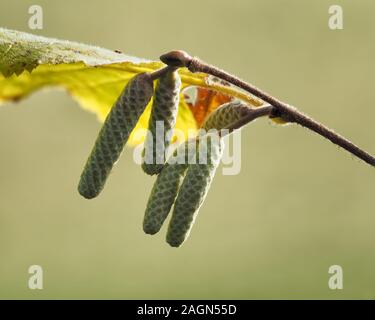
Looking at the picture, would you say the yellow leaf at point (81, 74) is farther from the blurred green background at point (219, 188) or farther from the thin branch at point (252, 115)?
the blurred green background at point (219, 188)

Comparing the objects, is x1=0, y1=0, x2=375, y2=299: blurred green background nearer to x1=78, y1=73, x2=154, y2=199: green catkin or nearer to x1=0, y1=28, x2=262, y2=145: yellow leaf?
x1=0, y1=28, x2=262, y2=145: yellow leaf

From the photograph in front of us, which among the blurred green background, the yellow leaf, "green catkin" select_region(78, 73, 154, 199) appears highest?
the blurred green background

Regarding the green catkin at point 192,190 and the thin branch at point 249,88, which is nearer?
the thin branch at point 249,88

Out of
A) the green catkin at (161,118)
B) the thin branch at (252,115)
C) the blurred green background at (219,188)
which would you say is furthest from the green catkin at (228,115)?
the blurred green background at (219,188)

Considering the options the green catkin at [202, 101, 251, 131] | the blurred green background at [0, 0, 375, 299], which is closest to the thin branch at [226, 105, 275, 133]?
the green catkin at [202, 101, 251, 131]

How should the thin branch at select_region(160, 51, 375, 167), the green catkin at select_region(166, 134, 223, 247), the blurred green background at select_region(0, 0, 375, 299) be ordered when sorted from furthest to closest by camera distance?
1. the blurred green background at select_region(0, 0, 375, 299)
2. the green catkin at select_region(166, 134, 223, 247)
3. the thin branch at select_region(160, 51, 375, 167)

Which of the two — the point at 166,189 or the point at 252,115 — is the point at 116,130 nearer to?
the point at 166,189
